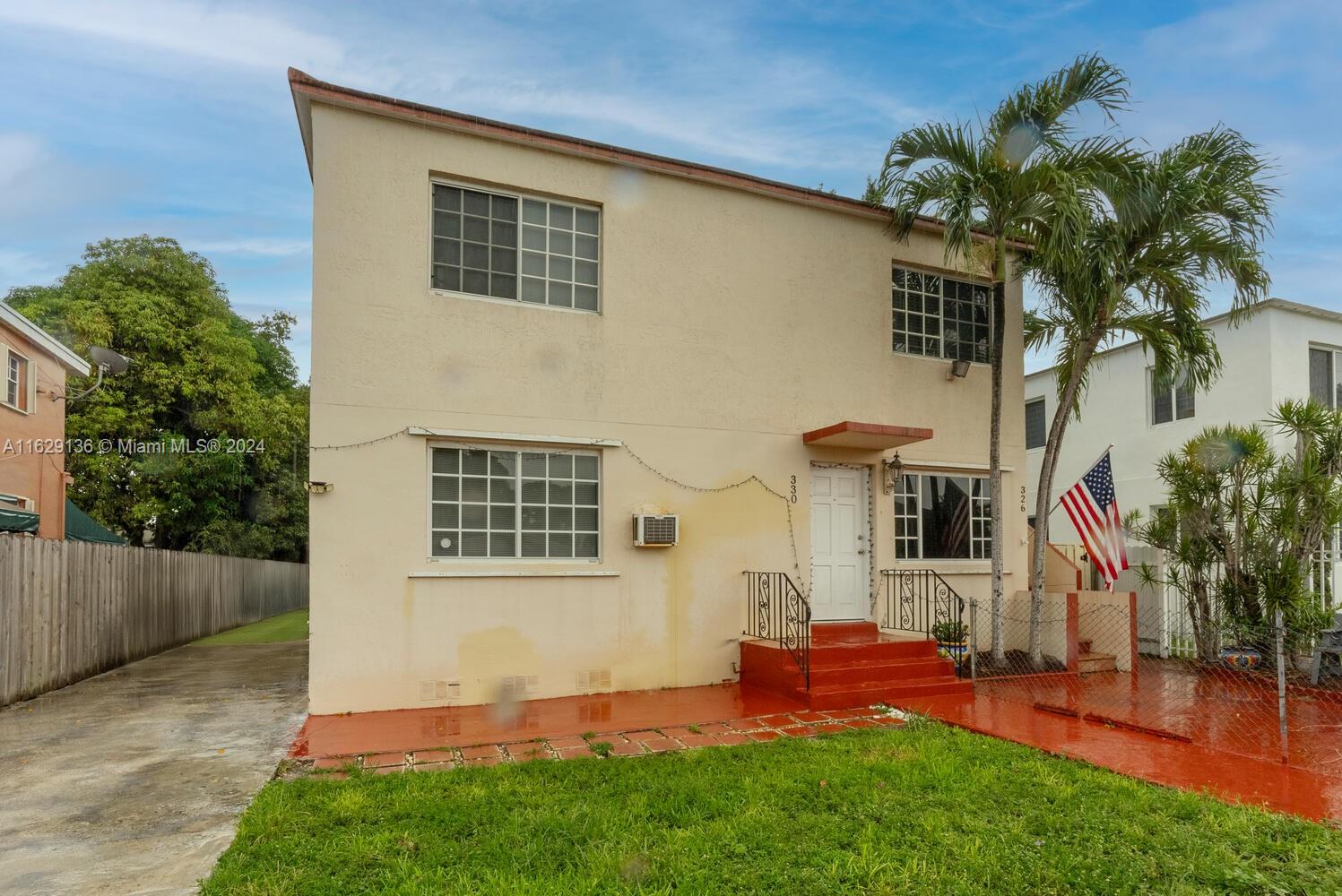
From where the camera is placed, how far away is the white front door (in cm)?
1009

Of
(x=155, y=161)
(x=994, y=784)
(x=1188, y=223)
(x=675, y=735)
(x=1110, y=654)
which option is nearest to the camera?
(x=994, y=784)

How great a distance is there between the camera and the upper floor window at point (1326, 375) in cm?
1405

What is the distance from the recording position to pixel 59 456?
703 inches

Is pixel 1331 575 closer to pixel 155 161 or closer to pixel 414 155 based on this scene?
pixel 414 155

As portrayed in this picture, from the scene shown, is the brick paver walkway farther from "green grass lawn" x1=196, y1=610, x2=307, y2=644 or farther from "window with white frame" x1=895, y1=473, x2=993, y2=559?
"green grass lawn" x1=196, y1=610, x2=307, y2=644

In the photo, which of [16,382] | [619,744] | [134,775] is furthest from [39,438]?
[619,744]

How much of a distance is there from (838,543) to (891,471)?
1.13m

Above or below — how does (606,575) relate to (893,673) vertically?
above

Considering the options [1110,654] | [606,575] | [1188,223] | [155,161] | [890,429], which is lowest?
[1110,654]

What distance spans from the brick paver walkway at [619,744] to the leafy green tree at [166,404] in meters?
18.5

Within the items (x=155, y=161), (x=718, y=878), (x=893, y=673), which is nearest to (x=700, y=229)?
(x=893, y=673)

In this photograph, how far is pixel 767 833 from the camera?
4.52 meters

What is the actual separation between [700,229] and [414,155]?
3243 mm

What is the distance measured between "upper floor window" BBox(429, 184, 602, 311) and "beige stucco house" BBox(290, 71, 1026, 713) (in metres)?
0.03
